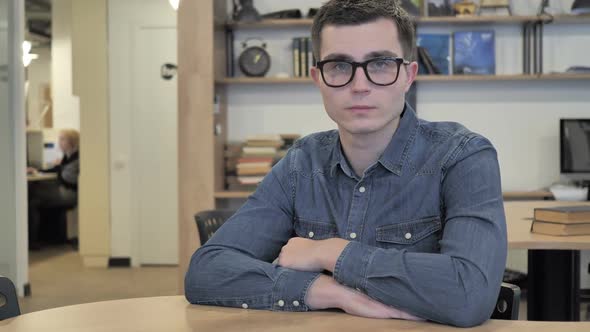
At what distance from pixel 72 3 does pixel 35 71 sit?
5473 millimetres

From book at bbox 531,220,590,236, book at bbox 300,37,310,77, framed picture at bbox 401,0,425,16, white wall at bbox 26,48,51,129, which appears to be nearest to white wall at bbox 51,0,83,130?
white wall at bbox 26,48,51,129

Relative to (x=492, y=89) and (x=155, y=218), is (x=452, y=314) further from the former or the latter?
(x=155, y=218)

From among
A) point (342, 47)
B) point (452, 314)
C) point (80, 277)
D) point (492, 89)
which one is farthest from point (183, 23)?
point (452, 314)

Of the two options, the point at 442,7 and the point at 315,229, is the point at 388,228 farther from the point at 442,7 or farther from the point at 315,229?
the point at 442,7

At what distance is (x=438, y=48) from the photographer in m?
5.34

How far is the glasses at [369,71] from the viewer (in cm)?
153

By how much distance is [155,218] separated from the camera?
707cm

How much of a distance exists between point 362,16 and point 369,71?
0.40ft

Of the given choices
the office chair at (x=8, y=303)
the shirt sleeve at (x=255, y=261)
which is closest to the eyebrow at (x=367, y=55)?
the shirt sleeve at (x=255, y=261)

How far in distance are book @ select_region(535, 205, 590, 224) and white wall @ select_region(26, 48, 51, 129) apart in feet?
31.1

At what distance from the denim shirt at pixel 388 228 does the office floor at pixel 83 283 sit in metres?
3.72

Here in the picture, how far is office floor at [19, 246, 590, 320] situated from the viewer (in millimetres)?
5486

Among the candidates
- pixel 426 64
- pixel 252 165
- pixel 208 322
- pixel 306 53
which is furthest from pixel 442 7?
pixel 208 322

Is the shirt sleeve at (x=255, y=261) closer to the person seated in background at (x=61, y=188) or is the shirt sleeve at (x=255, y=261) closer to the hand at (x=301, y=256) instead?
the hand at (x=301, y=256)
